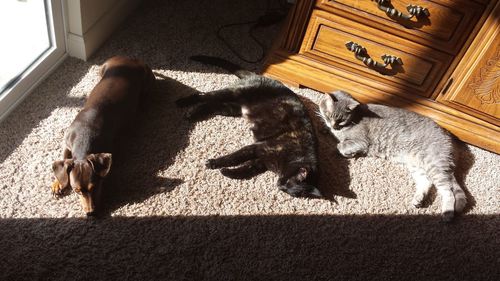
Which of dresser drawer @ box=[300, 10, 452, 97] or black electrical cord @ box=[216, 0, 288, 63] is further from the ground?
dresser drawer @ box=[300, 10, 452, 97]

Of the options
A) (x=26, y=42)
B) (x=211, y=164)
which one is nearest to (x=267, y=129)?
(x=211, y=164)

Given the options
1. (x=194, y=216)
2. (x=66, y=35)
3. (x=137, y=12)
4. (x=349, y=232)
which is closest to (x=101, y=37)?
(x=66, y=35)

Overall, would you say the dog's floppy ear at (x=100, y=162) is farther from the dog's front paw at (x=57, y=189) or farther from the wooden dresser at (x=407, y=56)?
the wooden dresser at (x=407, y=56)

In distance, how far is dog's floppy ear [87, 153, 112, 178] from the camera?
4.25 ft

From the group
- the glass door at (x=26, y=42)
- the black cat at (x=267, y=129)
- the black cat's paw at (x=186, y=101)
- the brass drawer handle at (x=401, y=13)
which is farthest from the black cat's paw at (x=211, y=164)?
the brass drawer handle at (x=401, y=13)

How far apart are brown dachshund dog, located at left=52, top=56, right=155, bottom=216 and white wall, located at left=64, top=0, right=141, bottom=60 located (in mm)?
232

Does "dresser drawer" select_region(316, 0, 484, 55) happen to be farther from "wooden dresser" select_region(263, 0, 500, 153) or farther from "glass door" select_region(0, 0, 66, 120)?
"glass door" select_region(0, 0, 66, 120)

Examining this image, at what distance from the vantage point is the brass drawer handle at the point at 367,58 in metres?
1.79

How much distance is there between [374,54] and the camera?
182 cm

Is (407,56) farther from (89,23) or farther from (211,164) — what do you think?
(89,23)

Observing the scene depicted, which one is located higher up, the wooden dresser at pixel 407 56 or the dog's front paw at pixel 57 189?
the wooden dresser at pixel 407 56

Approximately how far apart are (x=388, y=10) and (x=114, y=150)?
117 cm

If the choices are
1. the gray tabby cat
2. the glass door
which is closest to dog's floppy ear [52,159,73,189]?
the glass door

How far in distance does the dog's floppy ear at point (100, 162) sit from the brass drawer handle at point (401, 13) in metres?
1.17
